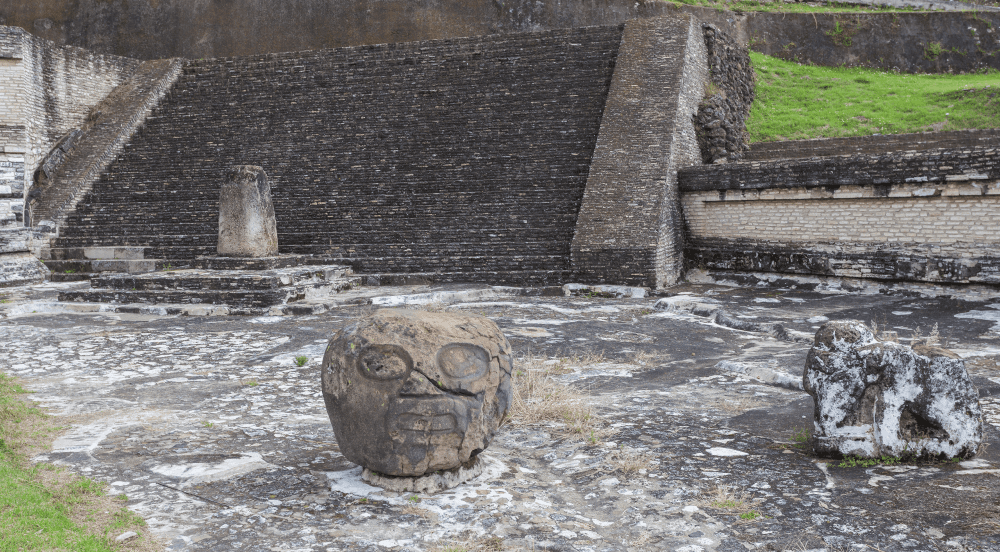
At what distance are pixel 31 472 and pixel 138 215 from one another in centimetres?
1192

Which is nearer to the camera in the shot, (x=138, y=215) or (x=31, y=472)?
(x=31, y=472)

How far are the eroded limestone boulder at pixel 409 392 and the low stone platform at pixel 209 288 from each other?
6742mm

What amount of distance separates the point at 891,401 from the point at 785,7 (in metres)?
20.6

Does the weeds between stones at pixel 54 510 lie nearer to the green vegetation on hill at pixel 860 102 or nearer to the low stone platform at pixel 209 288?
the low stone platform at pixel 209 288

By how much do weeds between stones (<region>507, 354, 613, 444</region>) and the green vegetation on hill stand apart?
11450 mm

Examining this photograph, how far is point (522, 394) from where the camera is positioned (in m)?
5.43

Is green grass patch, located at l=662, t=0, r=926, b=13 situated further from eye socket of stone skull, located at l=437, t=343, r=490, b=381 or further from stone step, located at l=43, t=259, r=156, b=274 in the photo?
eye socket of stone skull, located at l=437, t=343, r=490, b=381

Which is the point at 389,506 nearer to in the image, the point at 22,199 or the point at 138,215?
the point at 138,215

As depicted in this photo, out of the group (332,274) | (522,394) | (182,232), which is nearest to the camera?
(522,394)

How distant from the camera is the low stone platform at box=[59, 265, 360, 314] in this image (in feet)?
33.4

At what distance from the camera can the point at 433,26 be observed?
2200 centimetres

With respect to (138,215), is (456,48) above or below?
above

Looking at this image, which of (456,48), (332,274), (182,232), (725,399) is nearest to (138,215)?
(182,232)

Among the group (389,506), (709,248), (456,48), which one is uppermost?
(456,48)
